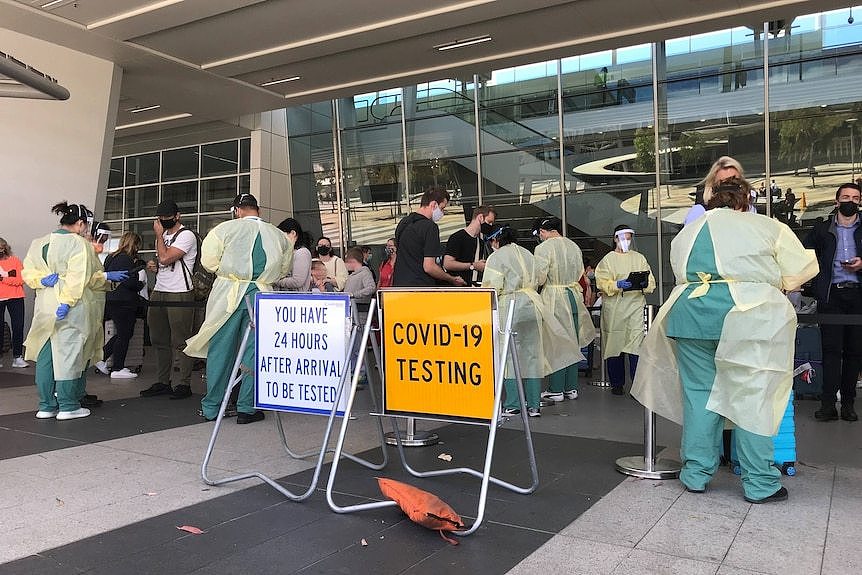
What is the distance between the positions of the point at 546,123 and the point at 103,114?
28.2ft

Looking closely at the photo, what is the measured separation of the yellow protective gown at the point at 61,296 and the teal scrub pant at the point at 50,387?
0.22 feet

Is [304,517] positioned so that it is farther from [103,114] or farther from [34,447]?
[103,114]

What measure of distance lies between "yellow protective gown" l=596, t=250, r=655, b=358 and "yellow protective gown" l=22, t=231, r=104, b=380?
4.87m

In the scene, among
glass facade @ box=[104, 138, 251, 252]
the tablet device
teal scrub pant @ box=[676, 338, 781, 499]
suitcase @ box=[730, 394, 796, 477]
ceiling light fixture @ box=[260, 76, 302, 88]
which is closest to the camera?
teal scrub pant @ box=[676, 338, 781, 499]

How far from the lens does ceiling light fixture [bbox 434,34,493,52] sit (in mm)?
10453

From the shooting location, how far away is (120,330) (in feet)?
26.5

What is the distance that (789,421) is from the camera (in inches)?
153

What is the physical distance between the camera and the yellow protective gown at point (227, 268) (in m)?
5.51

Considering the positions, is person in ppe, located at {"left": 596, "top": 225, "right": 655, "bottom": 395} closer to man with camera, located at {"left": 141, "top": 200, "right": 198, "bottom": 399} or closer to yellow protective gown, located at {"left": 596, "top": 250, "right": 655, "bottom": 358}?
yellow protective gown, located at {"left": 596, "top": 250, "right": 655, "bottom": 358}

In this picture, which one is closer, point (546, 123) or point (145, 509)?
point (145, 509)

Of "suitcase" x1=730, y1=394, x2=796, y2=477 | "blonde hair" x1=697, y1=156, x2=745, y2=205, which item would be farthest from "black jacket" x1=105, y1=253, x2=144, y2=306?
"suitcase" x1=730, y1=394, x2=796, y2=477

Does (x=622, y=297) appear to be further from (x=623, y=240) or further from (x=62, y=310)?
(x=62, y=310)

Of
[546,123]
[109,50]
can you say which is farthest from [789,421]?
[546,123]

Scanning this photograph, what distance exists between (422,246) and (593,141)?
1013 centimetres
